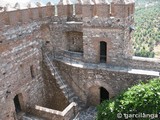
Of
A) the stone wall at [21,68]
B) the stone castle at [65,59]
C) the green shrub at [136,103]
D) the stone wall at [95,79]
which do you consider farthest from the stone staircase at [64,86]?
the green shrub at [136,103]

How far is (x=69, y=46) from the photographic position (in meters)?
14.4

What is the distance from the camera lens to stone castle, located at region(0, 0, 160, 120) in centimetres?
1115

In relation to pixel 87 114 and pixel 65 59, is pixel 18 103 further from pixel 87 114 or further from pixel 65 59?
pixel 87 114

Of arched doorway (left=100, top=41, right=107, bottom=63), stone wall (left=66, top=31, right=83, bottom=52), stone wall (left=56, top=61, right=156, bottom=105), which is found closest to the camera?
stone wall (left=56, top=61, right=156, bottom=105)

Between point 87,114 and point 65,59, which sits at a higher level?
point 65,59

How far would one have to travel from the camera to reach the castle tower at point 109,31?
456 inches

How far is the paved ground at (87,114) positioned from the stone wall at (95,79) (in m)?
0.48

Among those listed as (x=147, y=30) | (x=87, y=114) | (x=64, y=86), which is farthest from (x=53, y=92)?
(x=147, y=30)

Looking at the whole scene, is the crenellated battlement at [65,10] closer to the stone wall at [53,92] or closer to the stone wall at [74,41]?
the stone wall at [74,41]

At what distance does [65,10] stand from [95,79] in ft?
15.5

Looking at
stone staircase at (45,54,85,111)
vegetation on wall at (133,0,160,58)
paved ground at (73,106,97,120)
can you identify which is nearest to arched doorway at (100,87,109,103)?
paved ground at (73,106,97,120)

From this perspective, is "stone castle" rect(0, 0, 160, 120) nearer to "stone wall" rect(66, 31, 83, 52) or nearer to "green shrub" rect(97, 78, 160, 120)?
"stone wall" rect(66, 31, 83, 52)

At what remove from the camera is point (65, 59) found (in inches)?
535

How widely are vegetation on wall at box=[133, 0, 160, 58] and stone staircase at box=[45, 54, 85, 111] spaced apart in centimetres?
4225
